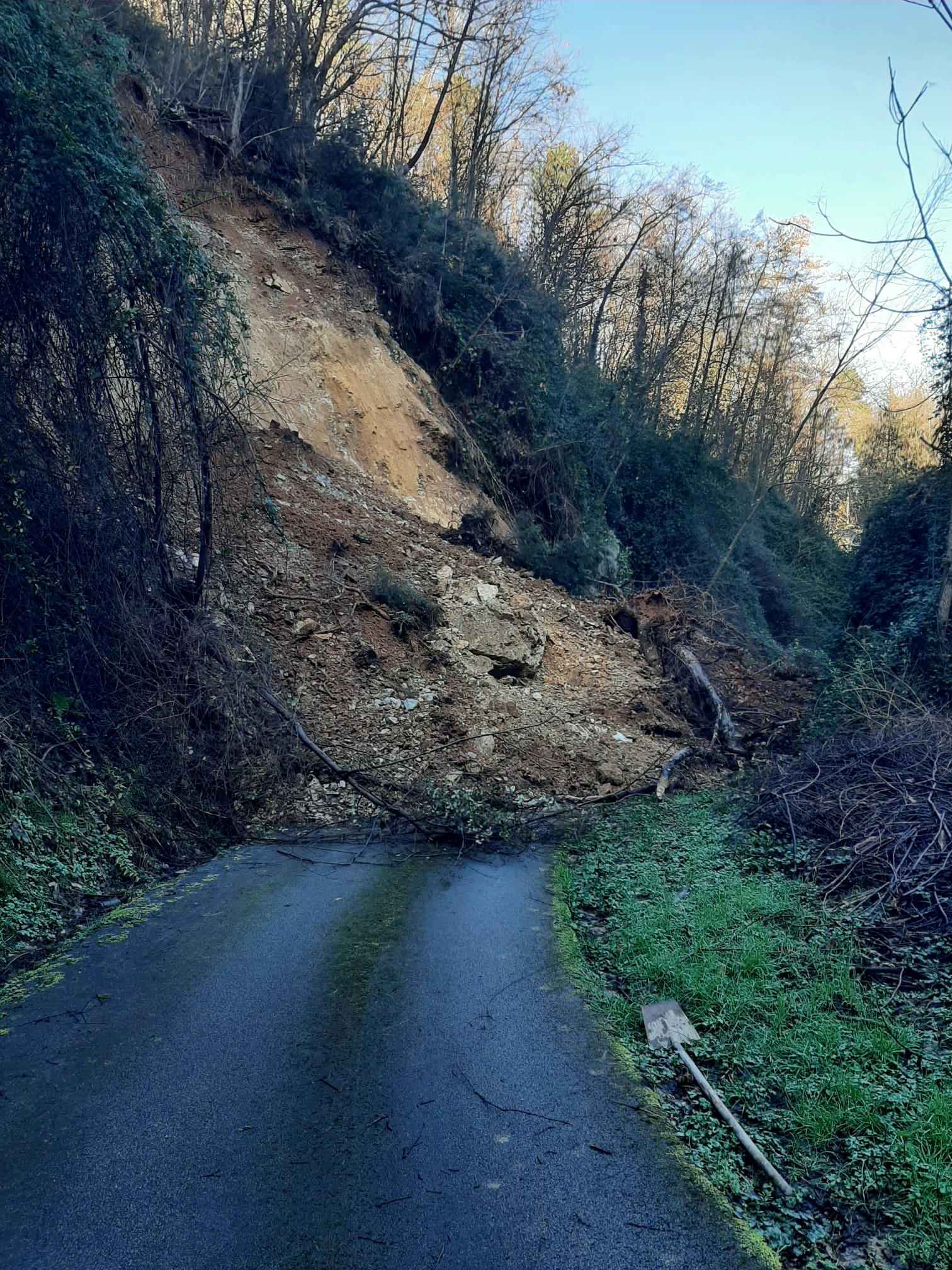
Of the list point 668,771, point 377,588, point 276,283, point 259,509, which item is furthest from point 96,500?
point 276,283

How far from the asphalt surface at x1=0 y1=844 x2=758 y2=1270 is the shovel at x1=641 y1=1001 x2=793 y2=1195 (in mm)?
316

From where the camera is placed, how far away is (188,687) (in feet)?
27.4

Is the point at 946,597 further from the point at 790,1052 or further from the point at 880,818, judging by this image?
the point at 790,1052

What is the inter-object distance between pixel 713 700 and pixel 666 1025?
31.6 feet

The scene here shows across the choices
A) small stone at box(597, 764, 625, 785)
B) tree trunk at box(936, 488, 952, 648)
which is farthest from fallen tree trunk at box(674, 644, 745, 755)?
tree trunk at box(936, 488, 952, 648)

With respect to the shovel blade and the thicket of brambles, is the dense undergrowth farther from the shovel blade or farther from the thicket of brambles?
the shovel blade

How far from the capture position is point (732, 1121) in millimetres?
3641

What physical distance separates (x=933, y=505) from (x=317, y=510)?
1174 cm

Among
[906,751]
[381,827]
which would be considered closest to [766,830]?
[906,751]

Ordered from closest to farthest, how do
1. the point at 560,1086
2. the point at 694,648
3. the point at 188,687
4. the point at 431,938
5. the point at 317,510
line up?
1. the point at 560,1086
2. the point at 431,938
3. the point at 188,687
4. the point at 317,510
5. the point at 694,648

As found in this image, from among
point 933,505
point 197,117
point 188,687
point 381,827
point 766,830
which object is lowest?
point 381,827

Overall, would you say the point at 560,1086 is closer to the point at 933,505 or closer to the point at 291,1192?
the point at 291,1192

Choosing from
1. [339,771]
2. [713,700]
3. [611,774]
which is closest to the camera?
[339,771]

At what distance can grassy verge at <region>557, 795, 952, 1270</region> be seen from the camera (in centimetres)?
313
